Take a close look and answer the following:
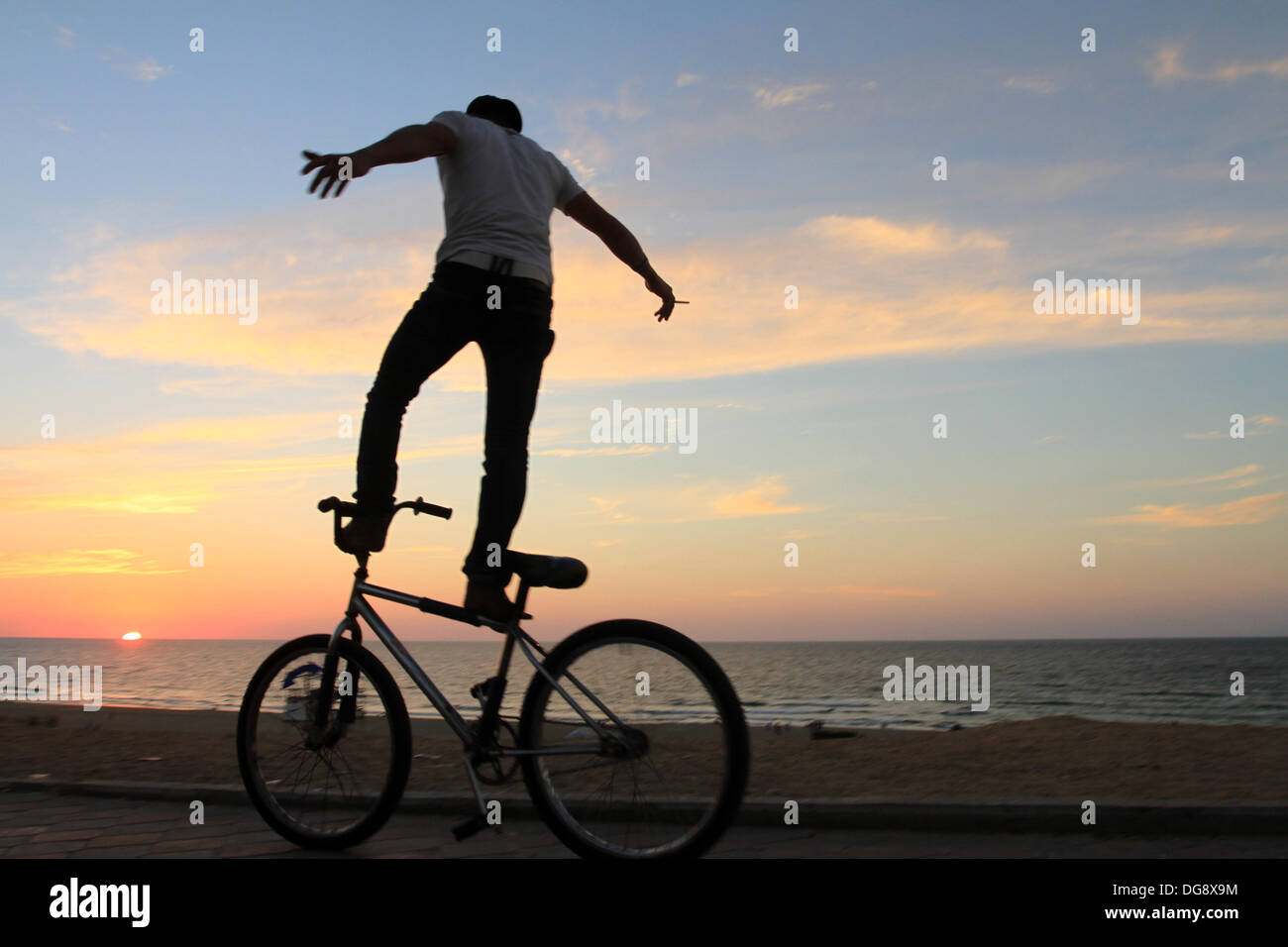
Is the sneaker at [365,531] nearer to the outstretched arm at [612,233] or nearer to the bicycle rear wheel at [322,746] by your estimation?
the bicycle rear wheel at [322,746]

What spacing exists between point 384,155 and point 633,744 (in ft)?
7.01

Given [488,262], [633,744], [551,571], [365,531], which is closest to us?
[633,744]

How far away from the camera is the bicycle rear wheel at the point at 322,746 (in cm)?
385

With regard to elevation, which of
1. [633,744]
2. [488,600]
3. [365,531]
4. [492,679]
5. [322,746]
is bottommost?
[322,746]

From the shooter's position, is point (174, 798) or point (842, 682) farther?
point (842, 682)

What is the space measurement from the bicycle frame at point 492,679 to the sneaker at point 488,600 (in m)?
0.02

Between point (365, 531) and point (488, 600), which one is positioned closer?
point (488, 600)

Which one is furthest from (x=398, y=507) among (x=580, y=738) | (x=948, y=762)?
(x=948, y=762)

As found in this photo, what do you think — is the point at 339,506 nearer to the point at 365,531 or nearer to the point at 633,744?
the point at 365,531

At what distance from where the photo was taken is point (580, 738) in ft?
10.8
